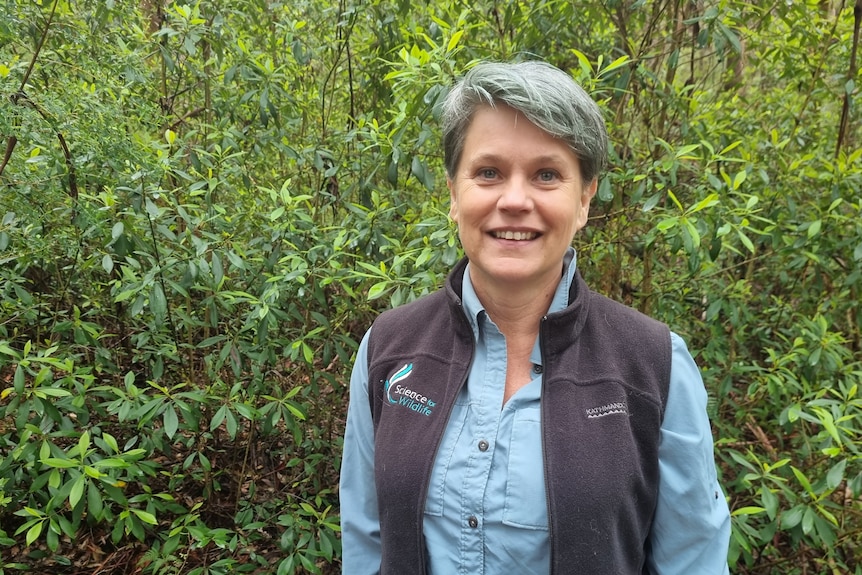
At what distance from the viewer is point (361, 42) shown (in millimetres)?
3529

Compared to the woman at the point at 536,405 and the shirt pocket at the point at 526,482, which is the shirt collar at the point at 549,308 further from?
the shirt pocket at the point at 526,482

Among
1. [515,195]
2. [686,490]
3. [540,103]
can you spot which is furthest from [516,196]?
[686,490]

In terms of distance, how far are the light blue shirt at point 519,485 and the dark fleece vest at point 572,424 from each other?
1.1 inches

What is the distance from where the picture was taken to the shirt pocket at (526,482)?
124cm

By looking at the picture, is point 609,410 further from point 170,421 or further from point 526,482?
point 170,421

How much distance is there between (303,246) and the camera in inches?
101

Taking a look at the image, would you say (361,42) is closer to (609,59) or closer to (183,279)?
(609,59)

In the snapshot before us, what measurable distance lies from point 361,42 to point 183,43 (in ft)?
3.46

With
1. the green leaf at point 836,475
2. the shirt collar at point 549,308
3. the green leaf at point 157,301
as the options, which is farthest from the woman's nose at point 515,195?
the green leaf at point 836,475

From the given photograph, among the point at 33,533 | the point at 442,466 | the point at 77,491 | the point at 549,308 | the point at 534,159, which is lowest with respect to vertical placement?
the point at 33,533

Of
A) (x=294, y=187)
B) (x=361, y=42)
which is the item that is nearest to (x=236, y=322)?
(x=294, y=187)

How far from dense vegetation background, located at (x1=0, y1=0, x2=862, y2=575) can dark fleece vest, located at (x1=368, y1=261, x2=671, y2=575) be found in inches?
29.5

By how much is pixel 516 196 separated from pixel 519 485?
0.64 metres

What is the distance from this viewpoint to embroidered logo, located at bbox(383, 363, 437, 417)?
1404 mm
